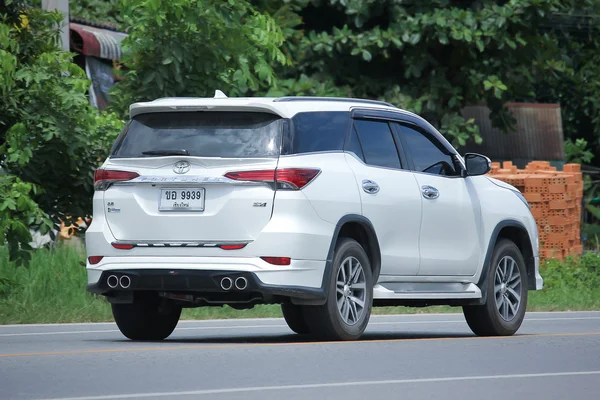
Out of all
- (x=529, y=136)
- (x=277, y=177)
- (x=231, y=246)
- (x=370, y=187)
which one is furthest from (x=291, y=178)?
(x=529, y=136)

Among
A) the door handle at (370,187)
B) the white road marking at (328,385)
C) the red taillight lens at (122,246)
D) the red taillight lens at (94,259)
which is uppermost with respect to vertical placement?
the door handle at (370,187)

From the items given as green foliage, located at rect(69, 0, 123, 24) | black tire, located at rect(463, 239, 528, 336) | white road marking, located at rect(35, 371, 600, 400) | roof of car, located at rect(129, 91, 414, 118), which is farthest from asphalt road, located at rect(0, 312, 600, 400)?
green foliage, located at rect(69, 0, 123, 24)

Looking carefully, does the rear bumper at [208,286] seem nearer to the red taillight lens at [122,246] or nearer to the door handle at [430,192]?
the red taillight lens at [122,246]

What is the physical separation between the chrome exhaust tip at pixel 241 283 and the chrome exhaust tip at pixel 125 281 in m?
0.87

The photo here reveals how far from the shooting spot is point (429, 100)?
2761cm

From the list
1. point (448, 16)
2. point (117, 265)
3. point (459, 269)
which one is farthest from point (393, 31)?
point (117, 265)

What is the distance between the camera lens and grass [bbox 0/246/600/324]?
590 inches

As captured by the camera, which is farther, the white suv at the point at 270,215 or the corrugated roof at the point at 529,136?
the corrugated roof at the point at 529,136

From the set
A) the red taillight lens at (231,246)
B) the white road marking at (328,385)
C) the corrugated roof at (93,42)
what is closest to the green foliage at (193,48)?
the corrugated roof at (93,42)

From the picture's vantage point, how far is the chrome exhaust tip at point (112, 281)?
11.2 m

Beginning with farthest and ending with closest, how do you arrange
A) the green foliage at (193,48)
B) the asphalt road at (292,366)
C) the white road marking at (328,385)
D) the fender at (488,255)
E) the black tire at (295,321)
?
1. the green foliage at (193,48)
2. the fender at (488,255)
3. the black tire at (295,321)
4. the asphalt road at (292,366)
5. the white road marking at (328,385)

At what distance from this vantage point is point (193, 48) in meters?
17.6

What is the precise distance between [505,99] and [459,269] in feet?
54.5

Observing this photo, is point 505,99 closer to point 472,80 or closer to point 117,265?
point 472,80
